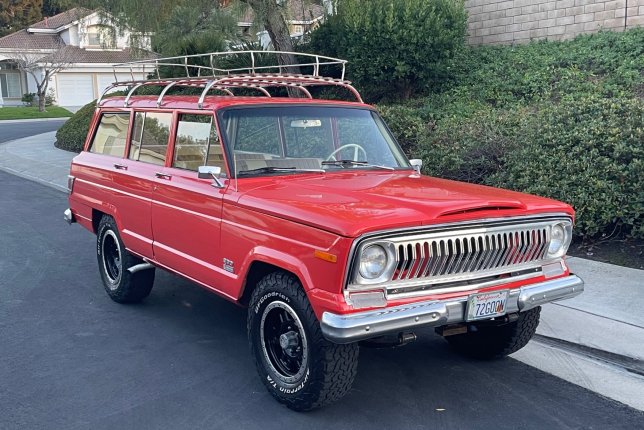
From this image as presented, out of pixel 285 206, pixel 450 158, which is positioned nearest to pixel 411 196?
pixel 285 206

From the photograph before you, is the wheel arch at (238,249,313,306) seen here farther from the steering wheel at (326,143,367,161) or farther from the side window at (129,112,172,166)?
the side window at (129,112,172,166)

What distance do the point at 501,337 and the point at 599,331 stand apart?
1.01 m

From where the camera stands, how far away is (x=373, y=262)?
4312mm

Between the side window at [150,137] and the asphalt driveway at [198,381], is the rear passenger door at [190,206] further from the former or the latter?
the asphalt driveway at [198,381]

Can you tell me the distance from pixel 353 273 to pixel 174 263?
7.33 ft

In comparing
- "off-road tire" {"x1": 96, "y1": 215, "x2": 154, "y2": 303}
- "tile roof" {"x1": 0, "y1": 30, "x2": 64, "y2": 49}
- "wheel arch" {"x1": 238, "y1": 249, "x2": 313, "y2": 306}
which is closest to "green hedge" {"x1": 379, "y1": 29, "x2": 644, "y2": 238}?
"wheel arch" {"x1": 238, "y1": 249, "x2": 313, "y2": 306}

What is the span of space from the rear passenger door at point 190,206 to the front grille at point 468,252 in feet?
5.00

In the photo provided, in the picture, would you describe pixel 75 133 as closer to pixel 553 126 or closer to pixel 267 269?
pixel 553 126

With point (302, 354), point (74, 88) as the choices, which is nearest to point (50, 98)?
point (74, 88)

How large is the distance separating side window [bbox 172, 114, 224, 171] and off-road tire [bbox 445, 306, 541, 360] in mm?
2314

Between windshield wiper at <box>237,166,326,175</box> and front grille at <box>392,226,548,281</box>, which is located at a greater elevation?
windshield wiper at <box>237,166,326,175</box>

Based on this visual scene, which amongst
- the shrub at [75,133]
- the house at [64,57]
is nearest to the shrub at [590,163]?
the shrub at [75,133]

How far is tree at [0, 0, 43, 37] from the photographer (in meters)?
56.3

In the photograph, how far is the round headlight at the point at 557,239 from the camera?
5070 millimetres
